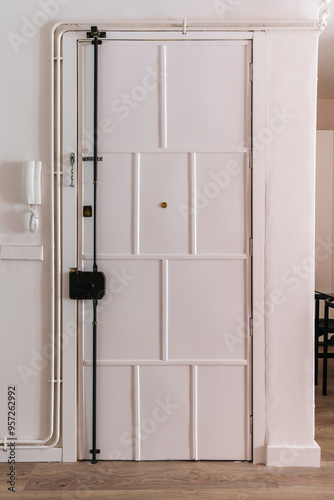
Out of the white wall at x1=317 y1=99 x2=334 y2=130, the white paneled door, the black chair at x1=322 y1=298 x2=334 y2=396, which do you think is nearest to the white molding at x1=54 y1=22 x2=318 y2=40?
the white paneled door

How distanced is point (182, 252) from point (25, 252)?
870mm

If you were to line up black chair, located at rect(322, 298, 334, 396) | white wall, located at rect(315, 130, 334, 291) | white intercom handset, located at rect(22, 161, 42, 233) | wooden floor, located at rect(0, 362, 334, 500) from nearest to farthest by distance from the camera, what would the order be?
wooden floor, located at rect(0, 362, 334, 500) < white intercom handset, located at rect(22, 161, 42, 233) < black chair, located at rect(322, 298, 334, 396) < white wall, located at rect(315, 130, 334, 291)

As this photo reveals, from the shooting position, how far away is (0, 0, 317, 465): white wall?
2652mm

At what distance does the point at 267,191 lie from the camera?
8.79ft

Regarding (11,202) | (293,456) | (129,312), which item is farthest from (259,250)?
(11,202)

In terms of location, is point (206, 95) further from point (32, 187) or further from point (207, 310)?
point (207, 310)

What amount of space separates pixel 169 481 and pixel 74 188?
1.63m

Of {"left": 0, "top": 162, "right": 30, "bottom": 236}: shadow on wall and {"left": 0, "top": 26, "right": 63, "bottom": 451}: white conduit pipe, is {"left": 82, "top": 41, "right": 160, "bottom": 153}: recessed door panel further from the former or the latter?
{"left": 0, "top": 162, "right": 30, "bottom": 236}: shadow on wall

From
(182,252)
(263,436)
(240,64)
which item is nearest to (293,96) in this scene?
(240,64)

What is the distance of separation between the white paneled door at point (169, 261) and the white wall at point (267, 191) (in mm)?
167

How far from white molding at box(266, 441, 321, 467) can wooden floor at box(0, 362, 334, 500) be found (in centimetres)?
4

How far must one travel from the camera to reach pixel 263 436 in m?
2.69

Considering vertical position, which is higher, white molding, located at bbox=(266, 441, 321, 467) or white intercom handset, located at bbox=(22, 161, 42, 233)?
white intercom handset, located at bbox=(22, 161, 42, 233)

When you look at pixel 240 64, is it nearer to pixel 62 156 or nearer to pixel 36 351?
pixel 62 156
